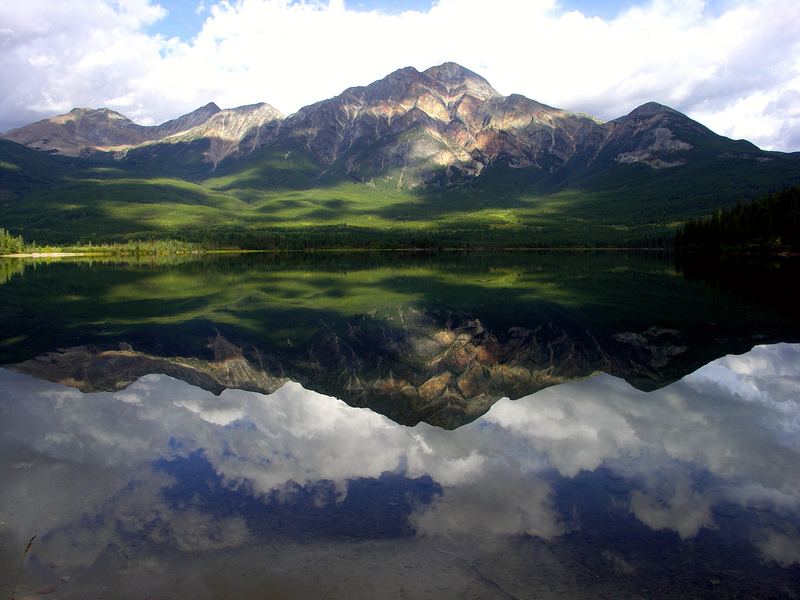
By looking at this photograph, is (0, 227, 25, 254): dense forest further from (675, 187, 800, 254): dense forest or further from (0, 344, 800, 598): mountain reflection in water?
(675, 187, 800, 254): dense forest

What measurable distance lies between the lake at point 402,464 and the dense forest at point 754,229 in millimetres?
102748

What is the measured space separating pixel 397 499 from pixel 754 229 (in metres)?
148

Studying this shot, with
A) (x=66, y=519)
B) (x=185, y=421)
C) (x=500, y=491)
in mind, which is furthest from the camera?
(x=185, y=421)

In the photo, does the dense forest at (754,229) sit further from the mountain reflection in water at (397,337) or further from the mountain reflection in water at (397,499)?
the mountain reflection in water at (397,499)

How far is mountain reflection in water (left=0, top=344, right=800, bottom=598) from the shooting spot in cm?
1095

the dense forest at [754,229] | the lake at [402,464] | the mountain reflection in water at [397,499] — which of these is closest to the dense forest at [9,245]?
the lake at [402,464]

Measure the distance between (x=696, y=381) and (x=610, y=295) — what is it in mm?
36982

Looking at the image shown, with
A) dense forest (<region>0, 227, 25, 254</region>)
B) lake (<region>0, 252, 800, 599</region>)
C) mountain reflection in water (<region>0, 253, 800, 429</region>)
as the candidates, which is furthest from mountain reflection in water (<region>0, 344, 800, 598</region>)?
dense forest (<region>0, 227, 25, 254</region>)

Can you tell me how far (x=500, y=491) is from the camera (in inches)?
583

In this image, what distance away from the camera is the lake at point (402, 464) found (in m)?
11.1

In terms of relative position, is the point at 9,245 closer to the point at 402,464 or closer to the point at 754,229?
the point at 402,464

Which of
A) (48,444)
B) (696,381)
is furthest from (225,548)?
(696,381)

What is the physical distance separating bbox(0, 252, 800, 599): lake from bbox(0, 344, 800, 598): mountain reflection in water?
2.7 inches

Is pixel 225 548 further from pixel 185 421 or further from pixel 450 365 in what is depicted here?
pixel 450 365
